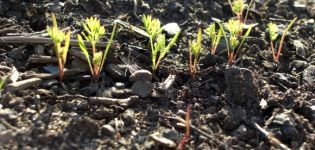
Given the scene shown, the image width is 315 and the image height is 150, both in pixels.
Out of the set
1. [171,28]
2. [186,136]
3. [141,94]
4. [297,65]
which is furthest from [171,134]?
[297,65]

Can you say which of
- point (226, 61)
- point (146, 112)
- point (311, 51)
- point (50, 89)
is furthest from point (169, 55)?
point (311, 51)

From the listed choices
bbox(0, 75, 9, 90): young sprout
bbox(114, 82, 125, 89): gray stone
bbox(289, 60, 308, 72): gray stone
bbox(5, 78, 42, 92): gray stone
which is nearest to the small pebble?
bbox(114, 82, 125, 89): gray stone

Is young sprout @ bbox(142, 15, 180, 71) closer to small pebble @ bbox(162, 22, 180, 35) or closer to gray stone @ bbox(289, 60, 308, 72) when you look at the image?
small pebble @ bbox(162, 22, 180, 35)

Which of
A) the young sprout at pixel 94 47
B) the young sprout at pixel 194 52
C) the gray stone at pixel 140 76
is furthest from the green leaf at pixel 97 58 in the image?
the young sprout at pixel 194 52

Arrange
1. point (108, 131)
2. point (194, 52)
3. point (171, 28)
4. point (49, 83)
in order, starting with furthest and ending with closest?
point (171, 28) → point (194, 52) → point (49, 83) → point (108, 131)

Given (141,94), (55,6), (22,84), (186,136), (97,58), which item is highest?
(55,6)

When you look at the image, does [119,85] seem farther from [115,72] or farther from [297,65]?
[297,65]

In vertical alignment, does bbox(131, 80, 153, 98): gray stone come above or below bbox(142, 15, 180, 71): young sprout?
below
